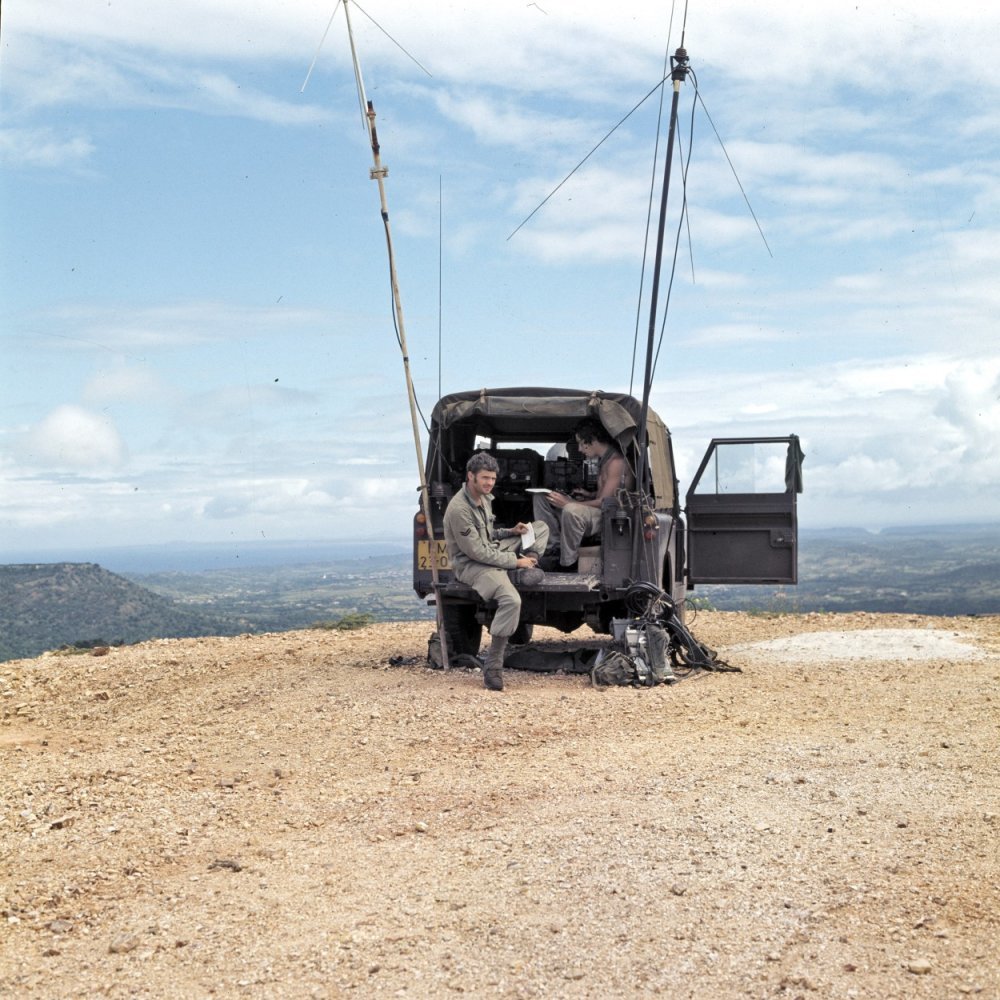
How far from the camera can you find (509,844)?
17.6 feet

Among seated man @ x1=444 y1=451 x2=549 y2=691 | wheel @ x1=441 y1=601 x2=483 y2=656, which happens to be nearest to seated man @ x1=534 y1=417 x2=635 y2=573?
seated man @ x1=444 y1=451 x2=549 y2=691

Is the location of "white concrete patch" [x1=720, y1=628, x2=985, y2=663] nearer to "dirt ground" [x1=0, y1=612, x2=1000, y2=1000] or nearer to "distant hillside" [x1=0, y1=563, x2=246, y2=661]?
"dirt ground" [x1=0, y1=612, x2=1000, y2=1000]

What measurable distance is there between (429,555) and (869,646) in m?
5.10

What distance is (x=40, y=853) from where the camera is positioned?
5.67m

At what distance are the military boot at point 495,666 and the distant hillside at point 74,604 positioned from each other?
55.1 feet

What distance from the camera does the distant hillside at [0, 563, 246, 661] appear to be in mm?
26844

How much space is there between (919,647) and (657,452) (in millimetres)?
3840

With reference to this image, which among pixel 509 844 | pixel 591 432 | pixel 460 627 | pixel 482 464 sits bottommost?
pixel 509 844

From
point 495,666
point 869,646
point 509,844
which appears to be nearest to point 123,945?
point 509,844

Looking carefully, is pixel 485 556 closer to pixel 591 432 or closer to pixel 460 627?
pixel 460 627

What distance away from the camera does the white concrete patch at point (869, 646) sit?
12234 millimetres

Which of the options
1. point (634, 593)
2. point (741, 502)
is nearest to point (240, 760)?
point (634, 593)

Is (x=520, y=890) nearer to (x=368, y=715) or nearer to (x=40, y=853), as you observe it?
(x=40, y=853)

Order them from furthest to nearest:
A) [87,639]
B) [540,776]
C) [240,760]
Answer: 1. [87,639]
2. [240,760]
3. [540,776]
